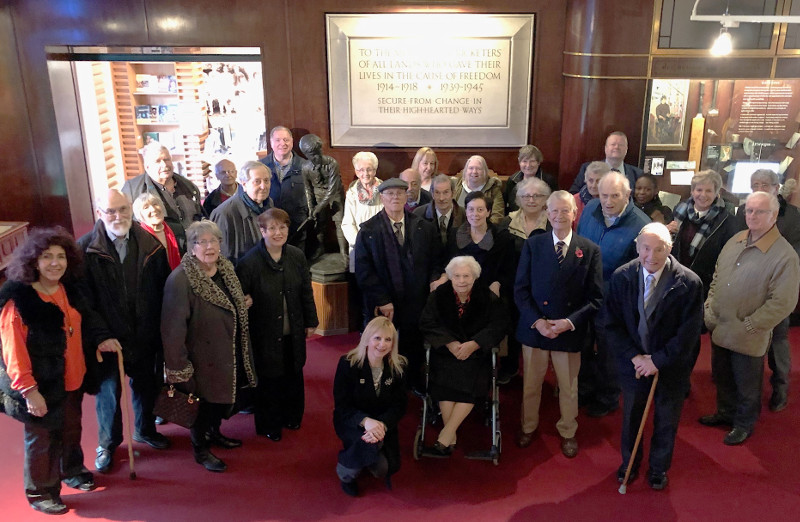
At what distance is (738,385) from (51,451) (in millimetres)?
4114

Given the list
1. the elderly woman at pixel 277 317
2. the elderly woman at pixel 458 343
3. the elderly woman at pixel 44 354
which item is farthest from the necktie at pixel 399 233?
the elderly woman at pixel 44 354

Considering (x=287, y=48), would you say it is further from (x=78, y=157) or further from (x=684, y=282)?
(x=684, y=282)

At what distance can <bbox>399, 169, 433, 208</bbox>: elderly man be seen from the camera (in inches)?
201

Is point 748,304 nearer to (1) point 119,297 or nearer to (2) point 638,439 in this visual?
(2) point 638,439

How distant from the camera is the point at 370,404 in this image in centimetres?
380

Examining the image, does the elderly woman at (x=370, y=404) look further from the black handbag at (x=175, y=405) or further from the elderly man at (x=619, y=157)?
→ the elderly man at (x=619, y=157)

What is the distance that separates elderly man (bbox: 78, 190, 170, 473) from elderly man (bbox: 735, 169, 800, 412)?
3.79 m

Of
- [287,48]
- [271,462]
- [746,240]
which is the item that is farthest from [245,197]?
[746,240]

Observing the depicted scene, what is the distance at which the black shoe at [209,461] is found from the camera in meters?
4.01

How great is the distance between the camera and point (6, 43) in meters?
6.16

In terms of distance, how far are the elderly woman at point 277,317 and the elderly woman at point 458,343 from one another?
796mm

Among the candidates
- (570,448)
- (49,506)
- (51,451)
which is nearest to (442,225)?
(570,448)

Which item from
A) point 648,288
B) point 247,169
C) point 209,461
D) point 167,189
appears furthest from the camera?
point 167,189

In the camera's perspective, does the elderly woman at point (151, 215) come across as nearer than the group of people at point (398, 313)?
No
